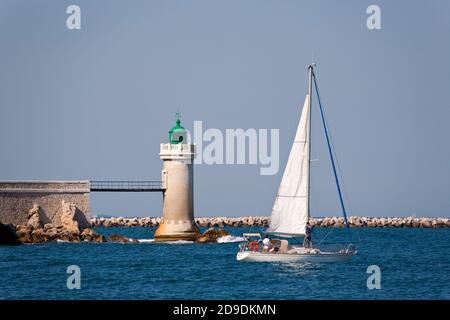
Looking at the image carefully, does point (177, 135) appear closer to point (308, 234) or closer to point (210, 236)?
point (210, 236)

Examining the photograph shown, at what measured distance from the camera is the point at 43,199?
71375 millimetres

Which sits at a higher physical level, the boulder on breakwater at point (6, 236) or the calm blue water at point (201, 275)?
the boulder on breakwater at point (6, 236)

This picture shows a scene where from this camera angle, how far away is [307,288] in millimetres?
42375

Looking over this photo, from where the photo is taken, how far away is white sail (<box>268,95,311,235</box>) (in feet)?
164

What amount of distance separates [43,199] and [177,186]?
29.6 ft

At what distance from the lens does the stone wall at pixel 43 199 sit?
7012cm

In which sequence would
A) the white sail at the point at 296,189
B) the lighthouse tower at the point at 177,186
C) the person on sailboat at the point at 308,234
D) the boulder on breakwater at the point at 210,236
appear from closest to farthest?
the person on sailboat at the point at 308,234 < the white sail at the point at 296,189 < the lighthouse tower at the point at 177,186 < the boulder on breakwater at the point at 210,236

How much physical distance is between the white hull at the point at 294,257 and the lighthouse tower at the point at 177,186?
17618 mm

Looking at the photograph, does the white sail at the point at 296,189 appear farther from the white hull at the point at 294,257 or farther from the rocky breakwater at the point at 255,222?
the rocky breakwater at the point at 255,222

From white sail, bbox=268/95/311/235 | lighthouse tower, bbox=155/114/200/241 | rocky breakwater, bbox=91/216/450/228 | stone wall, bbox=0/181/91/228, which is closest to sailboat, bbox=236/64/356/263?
white sail, bbox=268/95/311/235

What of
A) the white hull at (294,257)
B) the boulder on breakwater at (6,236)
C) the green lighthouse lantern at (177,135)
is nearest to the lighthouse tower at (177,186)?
the green lighthouse lantern at (177,135)

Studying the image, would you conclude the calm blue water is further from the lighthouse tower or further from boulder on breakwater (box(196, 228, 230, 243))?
boulder on breakwater (box(196, 228, 230, 243))

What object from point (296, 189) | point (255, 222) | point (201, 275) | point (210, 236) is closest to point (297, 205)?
point (296, 189)

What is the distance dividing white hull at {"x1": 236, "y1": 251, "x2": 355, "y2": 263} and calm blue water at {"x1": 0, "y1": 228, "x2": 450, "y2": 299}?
1.06ft
